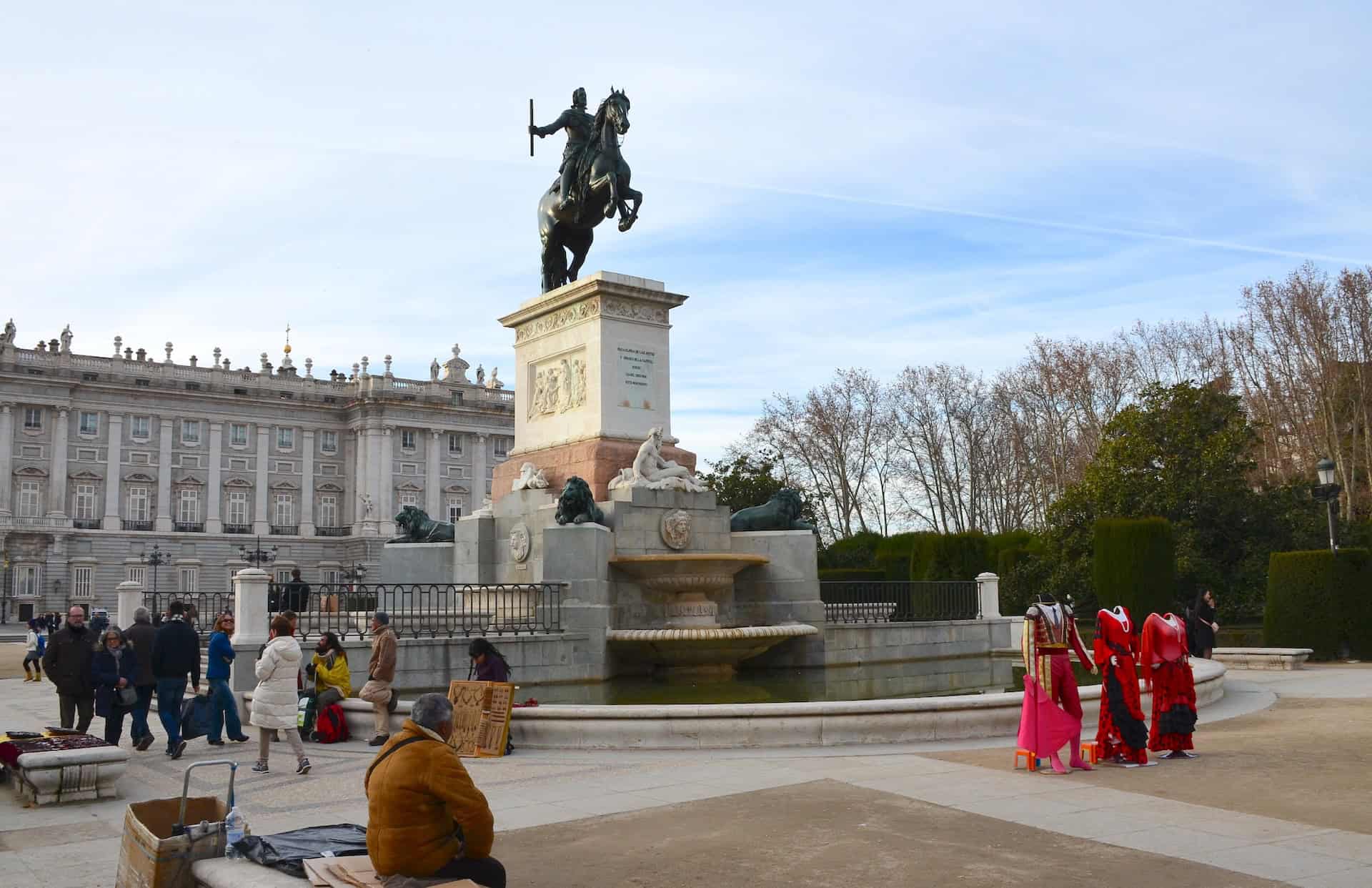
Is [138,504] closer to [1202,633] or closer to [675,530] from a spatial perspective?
[675,530]

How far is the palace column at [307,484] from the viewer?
95.9m

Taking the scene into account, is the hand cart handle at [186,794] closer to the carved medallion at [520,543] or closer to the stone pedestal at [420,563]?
the carved medallion at [520,543]

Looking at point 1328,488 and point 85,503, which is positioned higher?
point 85,503

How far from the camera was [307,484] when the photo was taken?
96.4 meters

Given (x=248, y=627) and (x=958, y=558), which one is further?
(x=958, y=558)

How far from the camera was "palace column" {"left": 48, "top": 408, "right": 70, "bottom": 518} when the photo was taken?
8456cm

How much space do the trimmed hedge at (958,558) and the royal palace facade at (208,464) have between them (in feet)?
197

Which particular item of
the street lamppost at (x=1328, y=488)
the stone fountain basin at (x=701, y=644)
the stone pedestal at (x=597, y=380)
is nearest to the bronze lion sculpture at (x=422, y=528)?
the stone pedestal at (x=597, y=380)

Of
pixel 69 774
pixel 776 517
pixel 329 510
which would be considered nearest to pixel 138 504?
pixel 329 510

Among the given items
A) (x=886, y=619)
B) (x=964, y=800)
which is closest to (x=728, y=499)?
(x=886, y=619)

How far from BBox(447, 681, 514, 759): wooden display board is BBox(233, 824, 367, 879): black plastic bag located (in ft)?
15.7

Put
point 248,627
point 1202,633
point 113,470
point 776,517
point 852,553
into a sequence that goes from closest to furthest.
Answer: point 248,627
point 776,517
point 1202,633
point 852,553
point 113,470

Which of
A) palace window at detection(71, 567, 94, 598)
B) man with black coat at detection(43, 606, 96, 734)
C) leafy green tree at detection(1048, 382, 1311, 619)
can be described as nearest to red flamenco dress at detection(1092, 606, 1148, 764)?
man with black coat at detection(43, 606, 96, 734)

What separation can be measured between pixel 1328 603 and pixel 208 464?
84.5 meters
